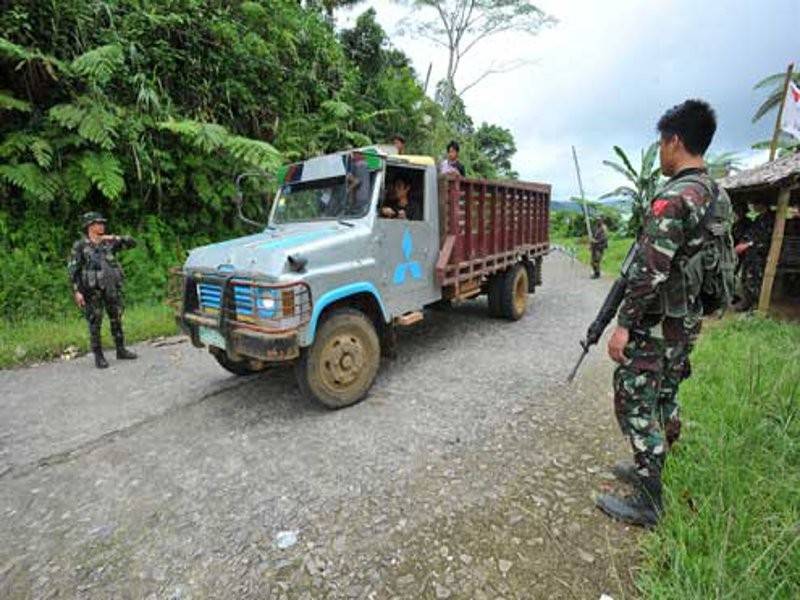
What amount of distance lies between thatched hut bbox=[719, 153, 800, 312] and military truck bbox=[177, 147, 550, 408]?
4404 millimetres

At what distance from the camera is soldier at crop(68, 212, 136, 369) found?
15.6 ft

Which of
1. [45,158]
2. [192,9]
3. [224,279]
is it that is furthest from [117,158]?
[224,279]

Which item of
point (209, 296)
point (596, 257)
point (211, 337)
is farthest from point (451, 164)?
point (596, 257)

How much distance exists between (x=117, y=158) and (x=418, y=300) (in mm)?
5950

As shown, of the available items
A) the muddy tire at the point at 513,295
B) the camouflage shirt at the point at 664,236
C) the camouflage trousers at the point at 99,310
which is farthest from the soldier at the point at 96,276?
the camouflage shirt at the point at 664,236

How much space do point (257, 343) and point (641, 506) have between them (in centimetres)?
259

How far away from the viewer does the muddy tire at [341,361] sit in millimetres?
3365

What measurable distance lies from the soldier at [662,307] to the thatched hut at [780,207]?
5299 mm

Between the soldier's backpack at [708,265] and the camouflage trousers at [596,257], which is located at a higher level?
the soldier's backpack at [708,265]

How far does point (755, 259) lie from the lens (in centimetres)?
681

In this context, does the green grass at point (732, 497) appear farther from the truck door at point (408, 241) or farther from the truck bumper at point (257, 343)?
the truck door at point (408, 241)

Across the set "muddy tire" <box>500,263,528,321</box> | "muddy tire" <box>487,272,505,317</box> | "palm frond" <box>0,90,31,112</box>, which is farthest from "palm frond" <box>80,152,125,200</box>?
"muddy tire" <box>500,263,528,321</box>

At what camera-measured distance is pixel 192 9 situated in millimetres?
8180

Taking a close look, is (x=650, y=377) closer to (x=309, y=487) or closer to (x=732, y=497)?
(x=732, y=497)
